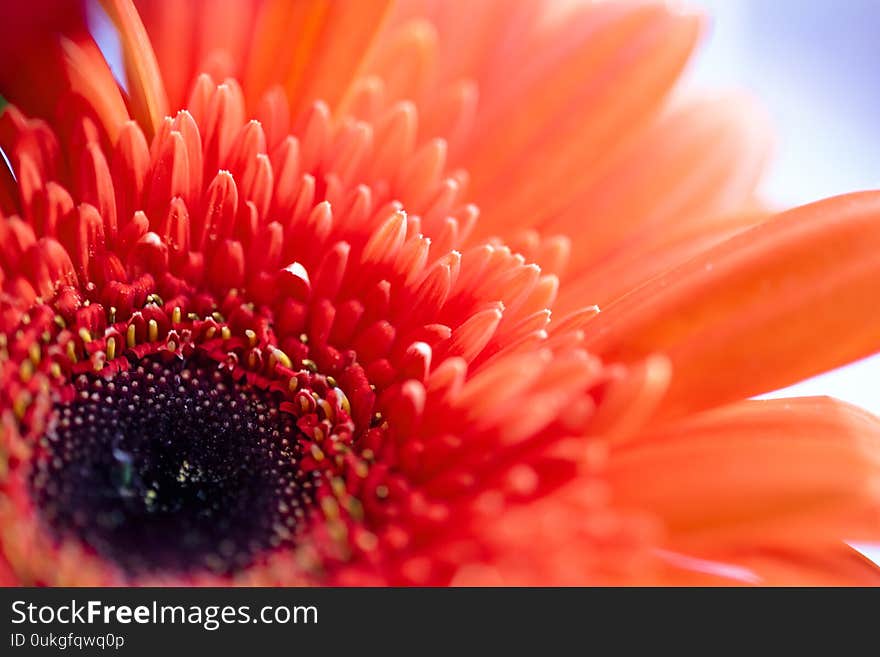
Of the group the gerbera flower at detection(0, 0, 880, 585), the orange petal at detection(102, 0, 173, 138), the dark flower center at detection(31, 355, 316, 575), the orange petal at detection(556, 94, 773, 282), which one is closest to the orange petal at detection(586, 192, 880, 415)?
the gerbera flower at detection(0, 0, 880, 585)

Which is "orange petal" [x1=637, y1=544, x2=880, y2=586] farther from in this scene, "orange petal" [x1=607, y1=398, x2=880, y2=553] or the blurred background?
the blurred background

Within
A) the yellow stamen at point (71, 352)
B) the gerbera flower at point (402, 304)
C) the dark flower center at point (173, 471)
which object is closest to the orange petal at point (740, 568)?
the gerbera flower at point (402, 304)

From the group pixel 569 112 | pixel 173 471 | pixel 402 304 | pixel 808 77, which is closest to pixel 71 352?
pixel 173 471

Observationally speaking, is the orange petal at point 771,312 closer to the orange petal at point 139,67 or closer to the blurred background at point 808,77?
the blurred background at point 808,77

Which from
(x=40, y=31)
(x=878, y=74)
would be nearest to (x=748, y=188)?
(x=878, y=74)

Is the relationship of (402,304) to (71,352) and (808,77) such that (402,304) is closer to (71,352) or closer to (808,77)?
(71,352)

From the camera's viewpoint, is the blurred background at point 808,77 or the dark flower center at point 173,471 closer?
the dark flower center at point 173,471
